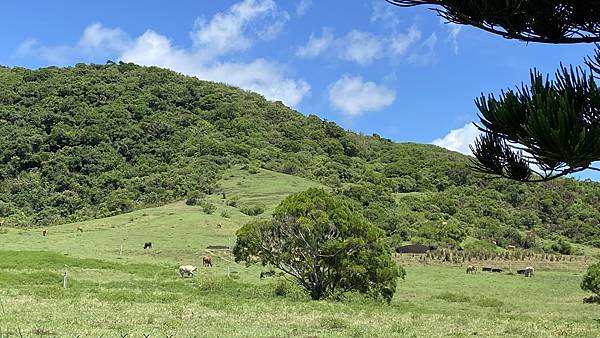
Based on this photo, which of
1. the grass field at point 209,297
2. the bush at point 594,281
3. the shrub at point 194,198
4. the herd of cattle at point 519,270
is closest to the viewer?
the grass field at point 209,297

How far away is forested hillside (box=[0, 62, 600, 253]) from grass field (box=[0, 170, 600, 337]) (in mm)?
22064

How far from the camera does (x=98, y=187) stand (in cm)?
9012

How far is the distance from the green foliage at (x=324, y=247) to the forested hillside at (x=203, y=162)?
38135mm

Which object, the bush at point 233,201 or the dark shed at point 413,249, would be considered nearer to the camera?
the dark shed at point 413,249

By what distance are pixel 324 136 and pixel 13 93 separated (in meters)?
62.2

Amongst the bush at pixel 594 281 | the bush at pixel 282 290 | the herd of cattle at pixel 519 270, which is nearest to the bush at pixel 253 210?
the herd of cattle at pixel 519 270

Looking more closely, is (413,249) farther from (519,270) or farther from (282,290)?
(282,290)

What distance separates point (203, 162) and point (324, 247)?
73385 millimetres

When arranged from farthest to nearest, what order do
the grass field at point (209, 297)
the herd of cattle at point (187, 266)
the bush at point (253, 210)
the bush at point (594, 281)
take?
1. the bush at point (253, 210)
2. the herd of cattle at point (187, 266)
3. the bush at point (594, 281)
4. the grass field at point (209, 297)

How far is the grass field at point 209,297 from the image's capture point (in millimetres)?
15648

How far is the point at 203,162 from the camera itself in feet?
320

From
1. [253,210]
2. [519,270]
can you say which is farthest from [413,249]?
[253,210]

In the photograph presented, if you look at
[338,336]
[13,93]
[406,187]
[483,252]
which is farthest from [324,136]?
[338,336]

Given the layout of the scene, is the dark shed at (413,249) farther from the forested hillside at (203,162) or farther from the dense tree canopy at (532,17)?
the dense tree canopy at (532,17)
